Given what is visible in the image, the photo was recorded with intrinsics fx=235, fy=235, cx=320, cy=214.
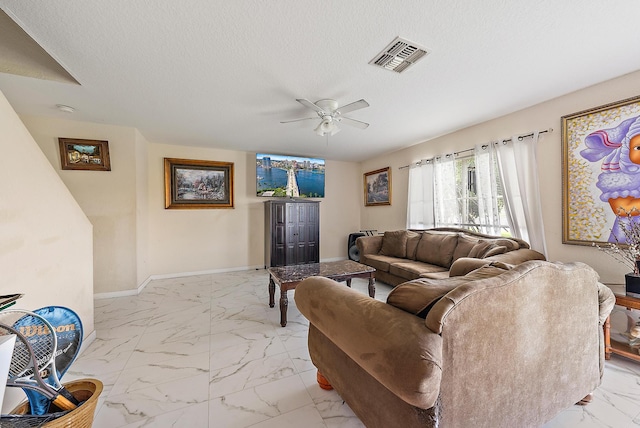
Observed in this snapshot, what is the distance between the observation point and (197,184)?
4375mm

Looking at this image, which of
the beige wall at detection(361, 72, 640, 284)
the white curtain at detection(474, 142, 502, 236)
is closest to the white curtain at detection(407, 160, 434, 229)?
the beige wall at detection(361, 72, 640, 284)

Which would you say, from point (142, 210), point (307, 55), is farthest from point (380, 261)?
point (142, 210)

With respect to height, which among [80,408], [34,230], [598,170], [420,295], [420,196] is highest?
[598,170]

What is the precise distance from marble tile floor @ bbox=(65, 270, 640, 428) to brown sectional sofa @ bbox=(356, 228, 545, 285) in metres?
1.00

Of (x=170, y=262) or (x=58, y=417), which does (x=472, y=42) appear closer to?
(x=58, y=417)

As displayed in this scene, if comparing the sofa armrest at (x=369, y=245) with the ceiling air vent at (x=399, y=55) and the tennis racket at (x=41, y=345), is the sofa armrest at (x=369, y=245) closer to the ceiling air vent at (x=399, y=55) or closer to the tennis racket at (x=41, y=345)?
the ceiling air vent at (x=399, y=55)

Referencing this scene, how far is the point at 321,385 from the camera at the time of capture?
156 cm

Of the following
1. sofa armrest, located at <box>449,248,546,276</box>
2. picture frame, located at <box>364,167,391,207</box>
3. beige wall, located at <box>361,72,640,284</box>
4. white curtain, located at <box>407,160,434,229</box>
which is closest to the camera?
sofa armrest, located at <box>449,248,546,276</box>

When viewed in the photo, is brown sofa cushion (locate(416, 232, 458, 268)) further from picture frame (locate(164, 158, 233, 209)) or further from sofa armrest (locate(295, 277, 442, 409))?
picture frame (locate(164, 158, 233, 209))

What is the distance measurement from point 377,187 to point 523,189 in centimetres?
270

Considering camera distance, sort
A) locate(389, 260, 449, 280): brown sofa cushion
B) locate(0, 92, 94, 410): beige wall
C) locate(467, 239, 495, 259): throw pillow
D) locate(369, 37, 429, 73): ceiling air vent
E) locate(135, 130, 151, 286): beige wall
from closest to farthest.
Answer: locate(0, 92, 94, 410): beige wall
locate(369, 37, 429, 73): ceiling air vent
locate(467, 239, 495, 259): throw pillow
locate(389, 260, 449, 280): brown sofa cushion
locate(135, 130, 151, 286): beige wall

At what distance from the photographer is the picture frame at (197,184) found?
13.8 ft

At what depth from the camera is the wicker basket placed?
94 centimetres

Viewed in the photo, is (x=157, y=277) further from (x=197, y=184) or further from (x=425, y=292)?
(x=425, y=292)
